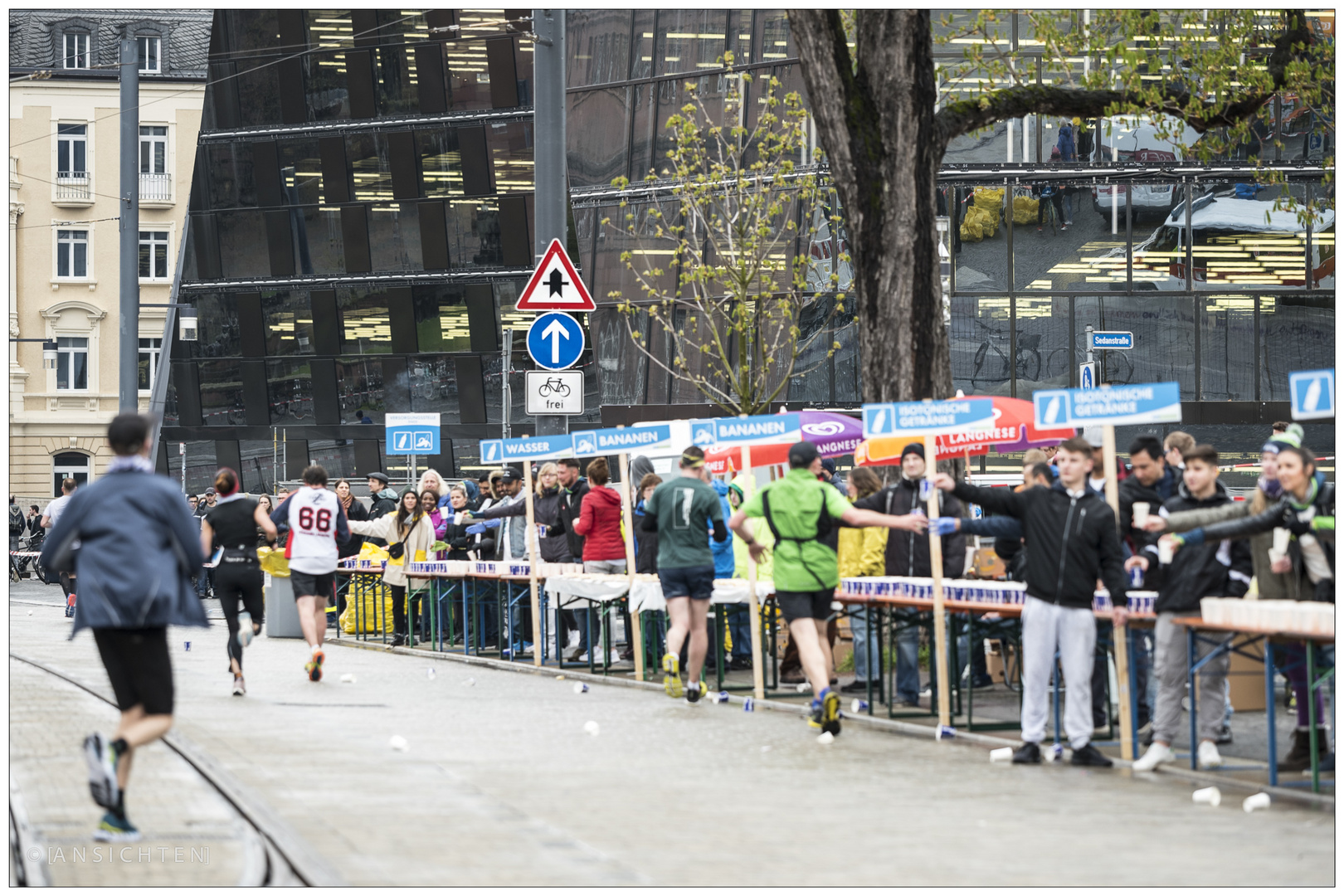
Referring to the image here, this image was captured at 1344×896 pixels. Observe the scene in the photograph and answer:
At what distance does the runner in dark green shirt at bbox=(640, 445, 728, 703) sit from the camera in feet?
46.4

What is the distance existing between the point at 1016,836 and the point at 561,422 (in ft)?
35.9

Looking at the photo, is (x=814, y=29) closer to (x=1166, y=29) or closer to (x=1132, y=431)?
(x=1166, y=29)

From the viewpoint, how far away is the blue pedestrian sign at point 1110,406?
10.9m

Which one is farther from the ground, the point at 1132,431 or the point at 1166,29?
the point at 1166,29

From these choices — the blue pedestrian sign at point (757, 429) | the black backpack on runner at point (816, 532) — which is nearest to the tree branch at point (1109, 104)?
the blue pedestrian sign at point (757, 429)

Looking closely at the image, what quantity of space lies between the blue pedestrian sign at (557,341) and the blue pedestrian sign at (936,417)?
14.5ft

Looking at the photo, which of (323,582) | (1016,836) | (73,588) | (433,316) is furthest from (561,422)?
(433,316)

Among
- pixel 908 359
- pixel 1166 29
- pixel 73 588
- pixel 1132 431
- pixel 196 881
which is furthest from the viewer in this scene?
pixel 1132 431

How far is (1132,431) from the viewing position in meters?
30.6

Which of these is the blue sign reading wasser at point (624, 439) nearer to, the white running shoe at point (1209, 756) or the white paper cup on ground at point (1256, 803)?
the white running shoe at point (1209, 756)

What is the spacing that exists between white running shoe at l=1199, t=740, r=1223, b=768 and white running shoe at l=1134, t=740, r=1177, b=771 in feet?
0.67

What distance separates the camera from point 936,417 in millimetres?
11969

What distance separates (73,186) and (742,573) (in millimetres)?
48411

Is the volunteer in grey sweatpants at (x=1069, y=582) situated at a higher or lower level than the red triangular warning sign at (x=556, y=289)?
lower
